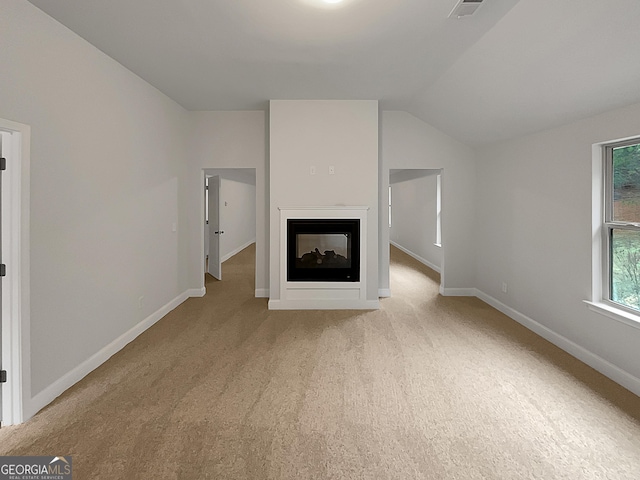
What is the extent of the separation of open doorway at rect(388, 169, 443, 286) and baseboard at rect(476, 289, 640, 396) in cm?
215

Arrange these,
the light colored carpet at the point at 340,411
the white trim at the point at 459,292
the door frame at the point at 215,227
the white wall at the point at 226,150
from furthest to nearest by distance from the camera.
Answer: the door frame at the point at 215,227 < the white trim at the point at 459,292 < the white wall at the point at 226,150 < the light colored carpet at the point at 340,411

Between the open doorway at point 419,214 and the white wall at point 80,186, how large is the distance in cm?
466

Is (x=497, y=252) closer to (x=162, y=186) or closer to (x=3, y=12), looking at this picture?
(x=162, y=186)

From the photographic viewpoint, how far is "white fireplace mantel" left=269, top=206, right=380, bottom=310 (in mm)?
4711

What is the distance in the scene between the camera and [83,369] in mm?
2896

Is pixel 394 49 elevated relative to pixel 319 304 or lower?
elevated

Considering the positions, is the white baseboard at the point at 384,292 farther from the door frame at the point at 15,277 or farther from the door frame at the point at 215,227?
the door frame at the point at 15,277

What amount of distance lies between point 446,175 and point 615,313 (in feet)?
10.0

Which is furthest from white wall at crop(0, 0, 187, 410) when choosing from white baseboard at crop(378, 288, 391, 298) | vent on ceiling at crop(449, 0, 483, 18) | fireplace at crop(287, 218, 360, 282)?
white baseboard at crop(378, 288, 391, 298)

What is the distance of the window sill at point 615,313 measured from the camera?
8.86ft

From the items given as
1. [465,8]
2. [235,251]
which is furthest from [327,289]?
[235,251]

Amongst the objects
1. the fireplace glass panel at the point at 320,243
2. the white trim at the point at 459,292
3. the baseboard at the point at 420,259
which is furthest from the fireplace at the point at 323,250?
the baseboard at the point at 420,259

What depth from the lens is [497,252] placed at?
4.86 meters

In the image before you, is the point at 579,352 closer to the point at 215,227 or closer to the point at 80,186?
the point at 80,186
